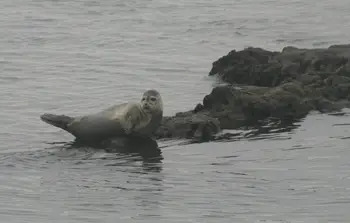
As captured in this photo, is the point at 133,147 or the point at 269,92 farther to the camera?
the point at 269,92

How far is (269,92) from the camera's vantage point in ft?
63.5

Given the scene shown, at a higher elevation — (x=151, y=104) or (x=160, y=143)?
(x=151, y=104)

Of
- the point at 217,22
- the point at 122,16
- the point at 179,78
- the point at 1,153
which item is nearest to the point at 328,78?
the point at 179,78

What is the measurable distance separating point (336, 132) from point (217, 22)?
18468 mm

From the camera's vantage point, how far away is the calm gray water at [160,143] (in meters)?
13.4

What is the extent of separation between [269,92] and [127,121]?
355 centimetres

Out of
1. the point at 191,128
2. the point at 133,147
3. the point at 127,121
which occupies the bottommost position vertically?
the point at 133,147

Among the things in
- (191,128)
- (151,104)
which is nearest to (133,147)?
(151,104)

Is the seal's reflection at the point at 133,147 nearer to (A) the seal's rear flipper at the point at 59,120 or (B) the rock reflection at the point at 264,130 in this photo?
(A) the seal's rear flipper at the point at 59,120

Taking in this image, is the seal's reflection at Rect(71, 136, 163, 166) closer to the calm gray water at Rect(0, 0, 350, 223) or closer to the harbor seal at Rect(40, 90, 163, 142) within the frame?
the harbor seal at Rect(40, 90, 163, 142)

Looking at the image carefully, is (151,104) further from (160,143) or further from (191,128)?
(191,128)

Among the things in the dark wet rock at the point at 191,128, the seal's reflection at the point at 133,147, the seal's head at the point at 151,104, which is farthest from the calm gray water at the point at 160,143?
the seal's head at the point at 151,104

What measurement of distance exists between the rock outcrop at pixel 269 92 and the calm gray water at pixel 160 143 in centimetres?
56

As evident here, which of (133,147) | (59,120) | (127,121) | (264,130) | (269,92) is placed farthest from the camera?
(269,92)
